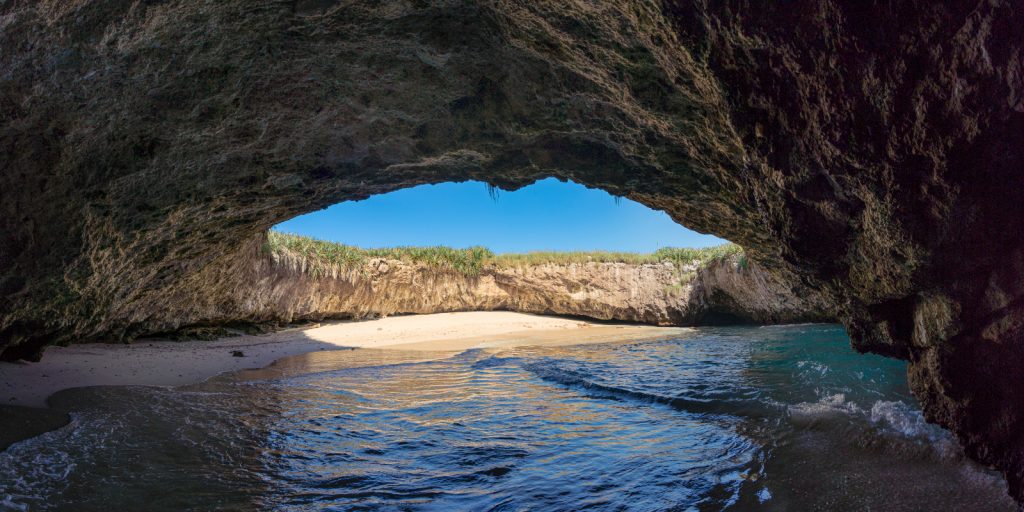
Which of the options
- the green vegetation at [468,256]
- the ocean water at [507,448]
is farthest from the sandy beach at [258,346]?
the green vegetation at [468,256]

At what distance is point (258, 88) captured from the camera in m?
3.97

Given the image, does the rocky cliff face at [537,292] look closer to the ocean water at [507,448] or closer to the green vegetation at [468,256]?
the green vegetation at [468,256]

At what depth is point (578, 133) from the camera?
193 inches

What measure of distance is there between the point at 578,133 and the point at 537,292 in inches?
634

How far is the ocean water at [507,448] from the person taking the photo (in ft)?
10.2

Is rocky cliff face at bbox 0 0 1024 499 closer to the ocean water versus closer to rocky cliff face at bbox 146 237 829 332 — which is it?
the ocean water

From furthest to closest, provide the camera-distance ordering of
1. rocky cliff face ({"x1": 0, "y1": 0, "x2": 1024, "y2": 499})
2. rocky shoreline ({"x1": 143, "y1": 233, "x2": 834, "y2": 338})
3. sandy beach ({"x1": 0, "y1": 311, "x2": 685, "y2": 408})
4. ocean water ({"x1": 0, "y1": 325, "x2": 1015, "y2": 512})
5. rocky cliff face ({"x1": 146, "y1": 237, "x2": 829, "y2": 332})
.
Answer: rocky cliff face ({"x1": 146, "y1": 237, "x2": 829, "y2": 332})
rocky shoreline ({"x1": 143, "y1": 233, "x2": 834, "y2": 338})
sandy beach ({"x1": 0, "y1": 311, "x2": 685, "y2": 408})
ocean water ({"x1": 0, "y1": 325, "x2": 1015, "y2": 512})
rocky cliff face ({"x1": 0, "y1": 0, "x2": 1024, "y2": 499})

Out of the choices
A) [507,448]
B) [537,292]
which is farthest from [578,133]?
[537,292]

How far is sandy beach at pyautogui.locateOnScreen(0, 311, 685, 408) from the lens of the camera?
639 centimetres

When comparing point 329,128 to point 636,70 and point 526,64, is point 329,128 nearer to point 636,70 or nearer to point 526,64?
point 526,64

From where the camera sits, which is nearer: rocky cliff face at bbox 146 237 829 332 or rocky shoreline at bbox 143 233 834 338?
rocky shoreline at bbox 143 233 834 338

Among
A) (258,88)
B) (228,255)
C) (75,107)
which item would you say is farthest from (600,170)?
(228,255)

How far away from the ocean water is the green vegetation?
7656 millimetres

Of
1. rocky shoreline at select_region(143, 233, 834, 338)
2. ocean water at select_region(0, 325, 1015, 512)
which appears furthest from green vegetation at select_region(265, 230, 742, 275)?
ocean water at select_region(0, 325, 1015, 512)
